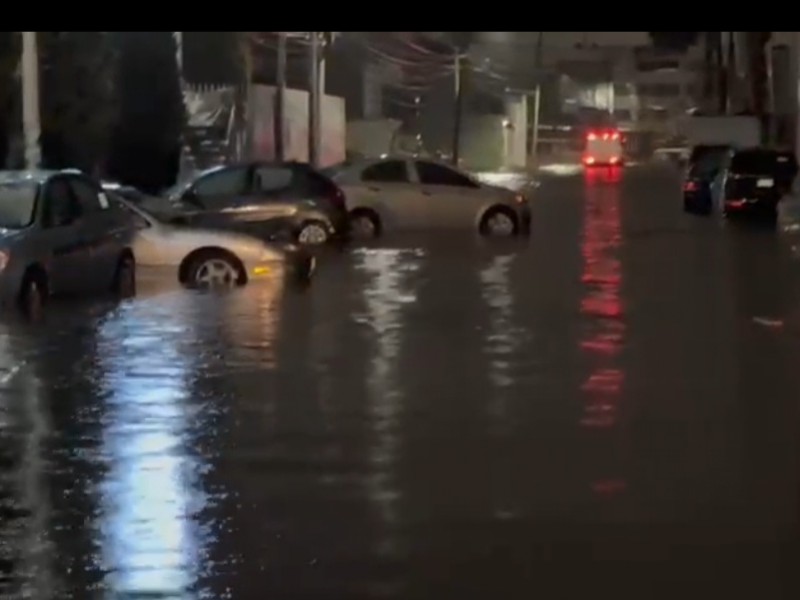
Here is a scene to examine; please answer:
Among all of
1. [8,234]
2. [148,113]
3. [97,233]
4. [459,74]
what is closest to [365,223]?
[148,113]

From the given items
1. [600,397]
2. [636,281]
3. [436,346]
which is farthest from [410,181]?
[600,397]

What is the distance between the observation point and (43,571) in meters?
9.27

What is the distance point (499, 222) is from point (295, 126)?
85.3ft

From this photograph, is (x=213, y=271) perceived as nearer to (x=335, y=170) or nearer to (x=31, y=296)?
(x=31, y=296)

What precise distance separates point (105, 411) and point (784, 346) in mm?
6639

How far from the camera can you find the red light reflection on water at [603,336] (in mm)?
12984

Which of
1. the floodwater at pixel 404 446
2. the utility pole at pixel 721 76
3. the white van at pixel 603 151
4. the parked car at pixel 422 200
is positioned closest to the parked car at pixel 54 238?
the floodwater at pixel 404 446

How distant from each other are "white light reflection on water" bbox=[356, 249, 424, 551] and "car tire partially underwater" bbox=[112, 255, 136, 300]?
103 inches

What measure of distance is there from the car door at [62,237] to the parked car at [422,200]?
1663 cm

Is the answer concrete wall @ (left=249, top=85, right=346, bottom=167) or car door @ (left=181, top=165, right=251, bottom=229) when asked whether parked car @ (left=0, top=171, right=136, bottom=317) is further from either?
concrete wall @ (left=249, top=85, right=346, bottom=167)

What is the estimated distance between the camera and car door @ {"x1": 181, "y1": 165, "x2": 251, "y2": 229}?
1267 inches

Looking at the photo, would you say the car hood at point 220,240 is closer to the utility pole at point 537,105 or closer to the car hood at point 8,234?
the car hood at point 8,234

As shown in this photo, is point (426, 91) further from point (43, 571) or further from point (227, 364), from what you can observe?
point (43, 571)

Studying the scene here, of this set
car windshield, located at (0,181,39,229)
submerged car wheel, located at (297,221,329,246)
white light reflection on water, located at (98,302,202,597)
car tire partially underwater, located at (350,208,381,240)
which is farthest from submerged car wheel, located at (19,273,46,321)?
car tire partially underwater, located at (350,208,381,240)
